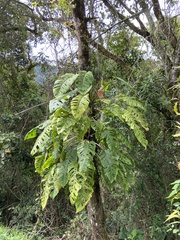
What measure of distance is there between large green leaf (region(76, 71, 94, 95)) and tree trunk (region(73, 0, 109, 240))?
0.49 m

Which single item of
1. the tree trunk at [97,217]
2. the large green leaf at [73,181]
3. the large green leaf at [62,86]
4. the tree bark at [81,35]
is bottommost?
the tree trunk at [97,217]

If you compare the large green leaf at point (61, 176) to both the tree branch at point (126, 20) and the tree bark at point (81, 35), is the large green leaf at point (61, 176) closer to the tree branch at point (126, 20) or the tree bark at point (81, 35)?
the tree bark at point (81, 35)

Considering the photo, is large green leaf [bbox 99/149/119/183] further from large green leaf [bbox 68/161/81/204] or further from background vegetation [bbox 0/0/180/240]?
background vegetation [bbox 0/0/180/240]

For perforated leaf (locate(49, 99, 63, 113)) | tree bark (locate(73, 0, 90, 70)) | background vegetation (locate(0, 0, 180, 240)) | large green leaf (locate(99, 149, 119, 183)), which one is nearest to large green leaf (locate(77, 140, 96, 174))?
large green leaf (locate(99, 149, 119, 183))

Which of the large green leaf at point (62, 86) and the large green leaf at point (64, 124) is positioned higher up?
the large green leaf at point (62, 86)

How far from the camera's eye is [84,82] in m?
2.07

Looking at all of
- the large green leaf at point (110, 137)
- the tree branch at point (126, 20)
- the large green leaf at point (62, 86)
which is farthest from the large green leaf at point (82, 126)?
the tree branch at point (126, 20)

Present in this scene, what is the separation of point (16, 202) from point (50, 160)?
336cm

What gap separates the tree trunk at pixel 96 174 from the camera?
221cm

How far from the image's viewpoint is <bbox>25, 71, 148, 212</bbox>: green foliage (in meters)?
1.92

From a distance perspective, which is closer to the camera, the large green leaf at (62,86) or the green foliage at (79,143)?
the green foliage at (79,143)

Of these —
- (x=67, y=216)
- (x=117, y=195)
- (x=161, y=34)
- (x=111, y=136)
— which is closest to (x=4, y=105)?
(x=67, y=216)

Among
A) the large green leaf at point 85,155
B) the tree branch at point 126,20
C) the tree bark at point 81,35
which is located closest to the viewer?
the large green leaf at point 85,155

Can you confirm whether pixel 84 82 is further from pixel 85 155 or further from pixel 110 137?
pixel 85 155
